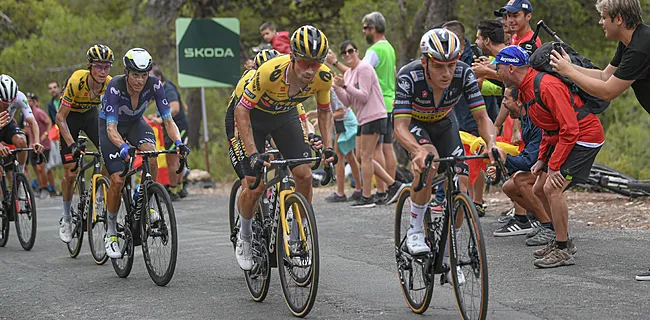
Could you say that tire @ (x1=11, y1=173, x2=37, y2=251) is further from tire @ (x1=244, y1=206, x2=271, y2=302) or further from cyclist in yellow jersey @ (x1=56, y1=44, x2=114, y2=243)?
tire @ (x1=244, y1=206, x2=271, y2=302)

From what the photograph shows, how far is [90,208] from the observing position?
10.3 m

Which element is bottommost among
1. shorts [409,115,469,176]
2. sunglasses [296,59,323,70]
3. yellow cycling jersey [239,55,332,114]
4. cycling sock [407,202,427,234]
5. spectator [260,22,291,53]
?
cycling sock [407,202,427,234]

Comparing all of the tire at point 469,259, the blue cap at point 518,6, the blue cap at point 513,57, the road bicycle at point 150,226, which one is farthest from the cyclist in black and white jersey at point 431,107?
the blue cap at point 518,6

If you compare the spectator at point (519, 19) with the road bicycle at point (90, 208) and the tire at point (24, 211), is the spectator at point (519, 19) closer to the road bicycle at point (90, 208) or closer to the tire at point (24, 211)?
the road bicycle at point (90, 208)

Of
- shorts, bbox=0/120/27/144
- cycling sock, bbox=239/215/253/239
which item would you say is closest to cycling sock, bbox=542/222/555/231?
cycling sock, bbox=239/215/253/239

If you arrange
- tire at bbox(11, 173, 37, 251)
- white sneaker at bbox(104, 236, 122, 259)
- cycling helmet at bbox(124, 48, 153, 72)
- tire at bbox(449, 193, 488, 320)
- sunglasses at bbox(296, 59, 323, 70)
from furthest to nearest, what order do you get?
tire at bbox(11, 173, 37, 251) → white sneaker at bbox(104, 236, 122, 259) → cycling helmet at bbox(124, 48, 153, 72) → sunglasses at bbox(296, 59, 323, 70) → tire at bbox(449, 193, 488, 320)

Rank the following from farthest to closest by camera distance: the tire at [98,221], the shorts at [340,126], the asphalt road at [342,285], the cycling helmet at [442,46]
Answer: the shorts at [340,126]
the tire at [98,221]
the asphalt road at [342,285]
the cycling helmet at [442,46]

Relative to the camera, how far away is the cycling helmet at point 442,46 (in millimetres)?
6840

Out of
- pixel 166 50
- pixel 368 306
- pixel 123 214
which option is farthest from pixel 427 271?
pixel 166 50

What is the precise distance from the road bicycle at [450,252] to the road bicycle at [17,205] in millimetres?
5938

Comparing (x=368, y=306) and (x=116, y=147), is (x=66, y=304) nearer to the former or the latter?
(x=116, y=147)

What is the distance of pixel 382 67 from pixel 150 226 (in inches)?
249

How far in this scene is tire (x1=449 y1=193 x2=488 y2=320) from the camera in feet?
19.6

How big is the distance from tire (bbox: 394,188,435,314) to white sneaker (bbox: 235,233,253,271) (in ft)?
4.55
